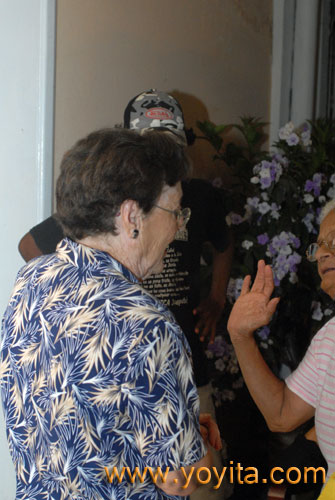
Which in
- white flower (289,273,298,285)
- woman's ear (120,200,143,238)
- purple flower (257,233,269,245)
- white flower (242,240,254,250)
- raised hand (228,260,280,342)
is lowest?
white flower (289,273,298,285)

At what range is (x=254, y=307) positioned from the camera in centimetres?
151

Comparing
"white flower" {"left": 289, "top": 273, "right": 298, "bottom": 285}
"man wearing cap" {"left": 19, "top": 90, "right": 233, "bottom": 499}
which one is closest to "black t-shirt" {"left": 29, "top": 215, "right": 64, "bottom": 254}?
"man wearing cap" {"left": 19, "top": 90, "right": 233, "bottom": 499}

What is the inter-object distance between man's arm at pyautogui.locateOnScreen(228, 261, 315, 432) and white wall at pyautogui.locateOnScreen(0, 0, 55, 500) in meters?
0.94

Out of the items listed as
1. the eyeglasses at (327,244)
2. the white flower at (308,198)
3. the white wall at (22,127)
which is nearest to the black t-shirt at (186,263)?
the white wall at (22,127)

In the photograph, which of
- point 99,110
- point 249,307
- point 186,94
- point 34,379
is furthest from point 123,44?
point 34,379

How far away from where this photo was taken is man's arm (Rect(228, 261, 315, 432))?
1.53 metres

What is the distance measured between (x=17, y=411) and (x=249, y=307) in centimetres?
66

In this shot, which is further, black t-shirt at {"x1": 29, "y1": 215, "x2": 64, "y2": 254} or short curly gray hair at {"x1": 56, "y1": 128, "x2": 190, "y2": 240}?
black t-shirt at {"x1": 29, "y1": 215, "x2": 64, "y2": 254}

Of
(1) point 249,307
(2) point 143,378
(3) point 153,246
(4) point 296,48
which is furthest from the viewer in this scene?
(4) point 296,48

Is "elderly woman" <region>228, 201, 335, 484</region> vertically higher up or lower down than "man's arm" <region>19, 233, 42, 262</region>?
lower down

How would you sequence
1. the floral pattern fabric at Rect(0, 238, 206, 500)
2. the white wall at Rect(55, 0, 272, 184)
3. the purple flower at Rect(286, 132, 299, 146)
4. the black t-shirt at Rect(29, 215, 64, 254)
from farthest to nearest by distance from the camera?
the purple flower at Rect(286, 132, 299, 146), the white wall at Rect(55, 0, 272, 184), the black t-shirt at Rect(29, 215, 64, 254), the floral pattern fabric at Rect(0, 238, 206, 500)

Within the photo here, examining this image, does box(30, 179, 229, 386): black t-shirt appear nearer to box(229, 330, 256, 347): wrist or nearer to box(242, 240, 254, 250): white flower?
box(229, 330, 256, 347): wrist

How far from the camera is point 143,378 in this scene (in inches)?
37.5

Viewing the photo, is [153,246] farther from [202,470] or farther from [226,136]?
[226,136]
